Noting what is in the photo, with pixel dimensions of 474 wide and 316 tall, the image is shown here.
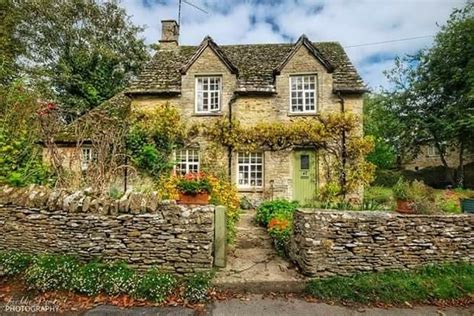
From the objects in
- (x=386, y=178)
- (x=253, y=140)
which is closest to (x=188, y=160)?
(x=253, y=140)

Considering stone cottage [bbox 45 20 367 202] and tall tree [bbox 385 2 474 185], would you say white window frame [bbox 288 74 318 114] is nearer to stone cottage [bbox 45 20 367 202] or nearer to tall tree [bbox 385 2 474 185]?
stone cottage [bbox 45 20 367 202]

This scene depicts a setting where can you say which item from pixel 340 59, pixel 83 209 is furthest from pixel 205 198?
pixel 340 59

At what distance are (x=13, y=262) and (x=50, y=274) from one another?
1.13 m

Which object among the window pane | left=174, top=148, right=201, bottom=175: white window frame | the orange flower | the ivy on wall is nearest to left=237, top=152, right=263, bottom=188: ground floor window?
the ivy on wall

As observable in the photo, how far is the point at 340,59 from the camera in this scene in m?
15.2

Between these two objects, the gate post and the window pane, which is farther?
the window pane

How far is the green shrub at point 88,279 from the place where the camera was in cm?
493

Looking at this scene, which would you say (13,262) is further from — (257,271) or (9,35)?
(9,35)

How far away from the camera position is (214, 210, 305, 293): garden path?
5.26 metres

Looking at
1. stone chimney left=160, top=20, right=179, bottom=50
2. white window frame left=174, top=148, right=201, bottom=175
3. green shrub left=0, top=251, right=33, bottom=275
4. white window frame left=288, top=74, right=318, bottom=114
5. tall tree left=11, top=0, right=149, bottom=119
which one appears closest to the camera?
green shrub left=0, top=251, right=33, bottom=275

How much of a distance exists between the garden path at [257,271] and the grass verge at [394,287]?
503mm

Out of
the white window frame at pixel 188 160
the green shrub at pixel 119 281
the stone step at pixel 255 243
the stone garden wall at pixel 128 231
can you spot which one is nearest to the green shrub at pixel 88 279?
the green shrub at pixel 119 281

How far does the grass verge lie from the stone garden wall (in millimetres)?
2400

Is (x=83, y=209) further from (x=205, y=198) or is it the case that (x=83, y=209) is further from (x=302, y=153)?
(x=302, y=153)
